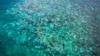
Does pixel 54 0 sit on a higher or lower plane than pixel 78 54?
higher

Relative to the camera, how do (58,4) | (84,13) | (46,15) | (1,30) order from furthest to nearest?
(58,4)
(84,13)
(46,15)
(1,30)

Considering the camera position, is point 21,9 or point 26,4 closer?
point 21,9

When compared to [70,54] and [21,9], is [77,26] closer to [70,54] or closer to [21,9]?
[70,54]

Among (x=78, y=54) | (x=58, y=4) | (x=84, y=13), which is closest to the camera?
(x=78, y=54)

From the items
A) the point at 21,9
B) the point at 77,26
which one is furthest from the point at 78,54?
the point at 21,9

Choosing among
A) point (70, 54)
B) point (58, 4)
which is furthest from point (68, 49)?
point (58, 4)

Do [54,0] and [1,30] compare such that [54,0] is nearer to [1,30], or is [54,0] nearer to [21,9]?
[21,9]
